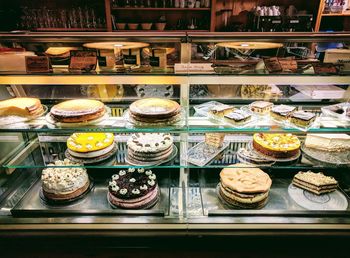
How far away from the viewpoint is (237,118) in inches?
91.4

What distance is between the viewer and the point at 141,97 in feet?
9.19

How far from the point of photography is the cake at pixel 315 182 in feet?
8.85

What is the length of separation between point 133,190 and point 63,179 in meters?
0.69

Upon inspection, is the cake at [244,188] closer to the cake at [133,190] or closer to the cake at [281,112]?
the cake at [281,112]

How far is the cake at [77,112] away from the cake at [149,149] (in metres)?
0.44

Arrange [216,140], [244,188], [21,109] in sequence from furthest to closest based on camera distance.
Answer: [216,140] < [244,188] < [21,109]

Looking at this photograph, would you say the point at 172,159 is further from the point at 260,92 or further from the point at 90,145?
the point at 260,92

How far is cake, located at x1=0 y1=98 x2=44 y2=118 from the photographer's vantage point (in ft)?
7.84

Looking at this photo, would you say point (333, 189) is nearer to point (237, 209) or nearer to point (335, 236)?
point (335, 236)

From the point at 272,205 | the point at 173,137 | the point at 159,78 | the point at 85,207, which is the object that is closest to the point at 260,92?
the point at 173,137

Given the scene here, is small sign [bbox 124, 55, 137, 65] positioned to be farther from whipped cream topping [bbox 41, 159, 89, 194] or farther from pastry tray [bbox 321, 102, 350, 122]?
pastry tray [bbox 321, 102, 350, 122]

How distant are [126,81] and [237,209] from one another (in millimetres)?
1499

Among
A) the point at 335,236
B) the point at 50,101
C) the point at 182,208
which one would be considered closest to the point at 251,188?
the point at 182,208

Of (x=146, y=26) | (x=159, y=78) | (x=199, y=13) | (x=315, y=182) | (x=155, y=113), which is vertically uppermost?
(x=199, y=13)
